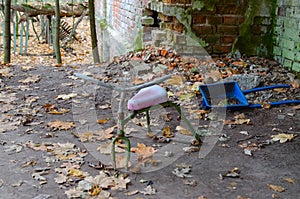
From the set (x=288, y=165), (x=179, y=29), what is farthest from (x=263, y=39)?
(x=288, y=165)

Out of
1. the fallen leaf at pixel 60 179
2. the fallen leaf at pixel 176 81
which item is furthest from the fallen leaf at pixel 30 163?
the fallen leaf at pixel 176 81

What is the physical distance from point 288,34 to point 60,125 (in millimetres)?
3050

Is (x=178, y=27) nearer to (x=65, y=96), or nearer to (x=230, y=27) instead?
(x=230, y=27)

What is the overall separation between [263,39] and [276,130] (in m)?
2.28

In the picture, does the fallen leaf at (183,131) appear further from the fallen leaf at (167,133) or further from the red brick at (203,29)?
the red brick at (203,29)

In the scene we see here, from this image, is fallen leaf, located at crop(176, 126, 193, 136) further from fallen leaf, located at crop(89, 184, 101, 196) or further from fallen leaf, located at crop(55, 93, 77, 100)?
fallen leaf, located at crop(55, 93, 77, 100)

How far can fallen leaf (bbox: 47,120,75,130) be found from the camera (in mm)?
3531

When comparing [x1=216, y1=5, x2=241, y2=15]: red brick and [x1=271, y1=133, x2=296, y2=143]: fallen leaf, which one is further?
[x1=216, y1=5, x2=241, y2=15]: red brick

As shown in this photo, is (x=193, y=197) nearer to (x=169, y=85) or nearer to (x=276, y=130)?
(x=276, y=130)

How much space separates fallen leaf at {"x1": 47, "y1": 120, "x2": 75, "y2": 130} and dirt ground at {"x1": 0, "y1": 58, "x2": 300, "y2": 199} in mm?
45

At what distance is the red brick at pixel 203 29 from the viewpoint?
5.09 m

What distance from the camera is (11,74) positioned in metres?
5.59

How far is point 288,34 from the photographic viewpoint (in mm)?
4781

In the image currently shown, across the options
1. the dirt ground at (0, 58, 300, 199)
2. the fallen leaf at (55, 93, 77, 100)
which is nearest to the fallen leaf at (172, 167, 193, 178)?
the dirt ground at (0, 58, 300, 199)
